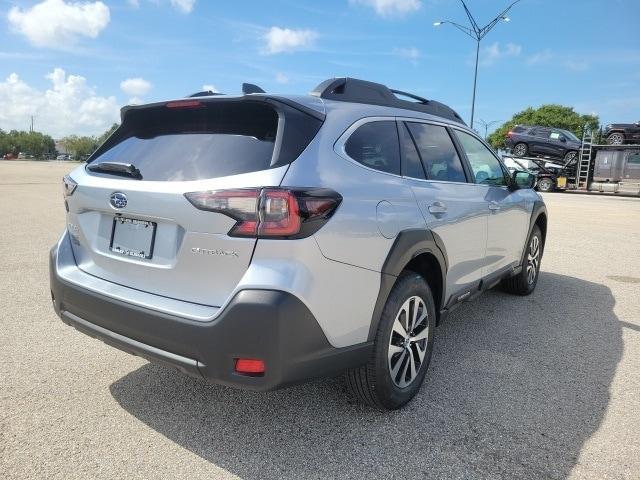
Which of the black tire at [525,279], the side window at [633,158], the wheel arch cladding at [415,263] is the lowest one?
the black tire at [525,279]

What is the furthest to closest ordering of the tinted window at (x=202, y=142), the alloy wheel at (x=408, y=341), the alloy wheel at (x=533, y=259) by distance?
the alloy wheel at (x=533, y=259) < the alloy wheel at (x=408, y=341) < the tinted window at (x=202, y=142)

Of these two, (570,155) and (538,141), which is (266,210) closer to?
(538,141)

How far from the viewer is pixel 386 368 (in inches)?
106

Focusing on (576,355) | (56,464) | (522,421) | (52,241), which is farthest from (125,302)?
(52,241)

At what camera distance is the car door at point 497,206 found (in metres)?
4.03

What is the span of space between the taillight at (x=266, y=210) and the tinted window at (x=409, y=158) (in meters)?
1.01

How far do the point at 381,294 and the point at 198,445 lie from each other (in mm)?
1196

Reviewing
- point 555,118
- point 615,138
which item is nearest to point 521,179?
point 615,138

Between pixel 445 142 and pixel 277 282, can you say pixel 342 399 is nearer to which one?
pixel 277 282

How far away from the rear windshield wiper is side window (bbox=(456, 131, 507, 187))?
97.9 inches

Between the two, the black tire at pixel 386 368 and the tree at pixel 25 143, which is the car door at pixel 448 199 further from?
the tree at pixel 25 143

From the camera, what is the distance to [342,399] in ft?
9.95

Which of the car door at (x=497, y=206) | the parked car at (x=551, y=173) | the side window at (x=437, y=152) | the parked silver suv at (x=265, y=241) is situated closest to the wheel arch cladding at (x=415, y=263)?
the parked silver suv at (x=265, y=241)

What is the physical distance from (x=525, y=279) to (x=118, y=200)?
4295 millimetres
